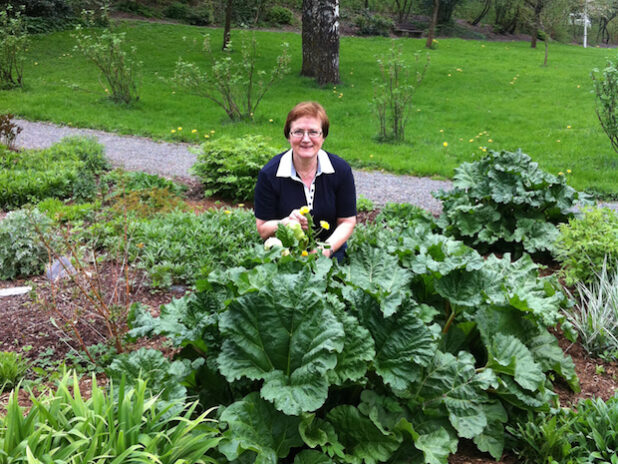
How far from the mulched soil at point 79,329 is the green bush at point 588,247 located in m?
0.63

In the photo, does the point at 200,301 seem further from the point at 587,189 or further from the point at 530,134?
the point at 530,134

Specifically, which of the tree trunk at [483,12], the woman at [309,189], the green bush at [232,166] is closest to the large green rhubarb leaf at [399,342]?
the woman at [309,189]

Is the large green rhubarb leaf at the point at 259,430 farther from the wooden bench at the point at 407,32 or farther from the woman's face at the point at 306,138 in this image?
the wooden bench at the point at 407,32

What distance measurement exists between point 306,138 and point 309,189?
0.38m

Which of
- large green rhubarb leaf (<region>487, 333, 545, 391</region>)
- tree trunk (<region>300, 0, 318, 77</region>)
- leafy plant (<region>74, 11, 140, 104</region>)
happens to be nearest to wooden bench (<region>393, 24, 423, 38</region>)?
tree trunk (<region>300, 0, 318, 77</region>)

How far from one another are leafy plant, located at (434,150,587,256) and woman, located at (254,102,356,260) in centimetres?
163

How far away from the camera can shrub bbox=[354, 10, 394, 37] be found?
25.2 meters

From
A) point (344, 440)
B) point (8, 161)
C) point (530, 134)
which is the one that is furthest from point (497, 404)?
point (530, 134)

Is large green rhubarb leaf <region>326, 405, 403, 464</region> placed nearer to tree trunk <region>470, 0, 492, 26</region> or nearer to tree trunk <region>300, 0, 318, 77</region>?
tree trunk <region>300, 0, 318, 77</region>

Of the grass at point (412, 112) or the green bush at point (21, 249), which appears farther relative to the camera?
the grass at point (412, 112)

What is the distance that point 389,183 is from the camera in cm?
689

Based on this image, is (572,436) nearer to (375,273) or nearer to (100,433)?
(375,273)

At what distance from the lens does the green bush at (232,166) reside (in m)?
6.05

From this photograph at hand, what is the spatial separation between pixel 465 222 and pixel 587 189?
111 inches
